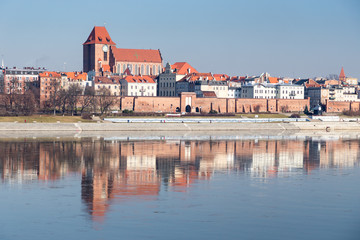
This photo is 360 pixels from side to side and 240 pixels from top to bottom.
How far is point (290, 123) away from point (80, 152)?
1560 inches

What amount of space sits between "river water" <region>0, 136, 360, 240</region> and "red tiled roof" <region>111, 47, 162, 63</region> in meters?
78.7

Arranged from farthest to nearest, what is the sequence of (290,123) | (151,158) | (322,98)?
(322,98), (290,123), (151,158)

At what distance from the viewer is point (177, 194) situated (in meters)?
24.5

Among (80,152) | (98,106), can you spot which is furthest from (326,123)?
(80,152)

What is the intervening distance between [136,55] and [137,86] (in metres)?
19.3

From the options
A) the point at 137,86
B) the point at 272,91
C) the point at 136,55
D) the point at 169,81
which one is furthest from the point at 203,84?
the point at 136,55

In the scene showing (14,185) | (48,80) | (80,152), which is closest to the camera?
(14,185)

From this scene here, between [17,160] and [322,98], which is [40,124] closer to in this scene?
[17,160]

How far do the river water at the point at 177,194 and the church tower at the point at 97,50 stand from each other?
3019 inches

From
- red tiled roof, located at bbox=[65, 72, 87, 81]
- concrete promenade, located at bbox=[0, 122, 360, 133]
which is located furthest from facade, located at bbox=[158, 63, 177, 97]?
concrete promenade, located at bbox=[0, 122, 360, 133]

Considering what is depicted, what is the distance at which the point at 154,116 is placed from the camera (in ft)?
250

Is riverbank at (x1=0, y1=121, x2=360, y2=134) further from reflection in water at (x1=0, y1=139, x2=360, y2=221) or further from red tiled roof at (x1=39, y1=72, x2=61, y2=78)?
red tiled roof at (x1=39, y1=72, x2=61, y2=78)

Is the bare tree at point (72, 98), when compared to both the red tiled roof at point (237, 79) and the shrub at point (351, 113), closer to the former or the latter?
the red tiled roof at point (237, 79)

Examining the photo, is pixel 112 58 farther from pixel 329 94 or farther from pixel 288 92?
pixel 329 94
